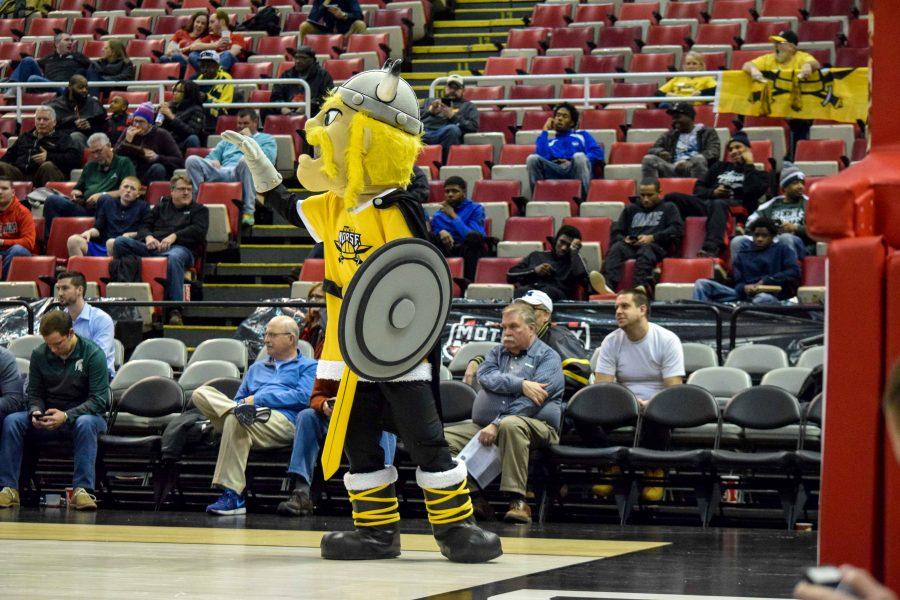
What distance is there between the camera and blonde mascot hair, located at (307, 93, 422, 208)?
567cm

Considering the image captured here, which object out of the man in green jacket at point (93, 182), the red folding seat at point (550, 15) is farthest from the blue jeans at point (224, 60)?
the red folding seat at point (550, 15)

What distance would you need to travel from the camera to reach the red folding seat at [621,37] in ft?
51.1

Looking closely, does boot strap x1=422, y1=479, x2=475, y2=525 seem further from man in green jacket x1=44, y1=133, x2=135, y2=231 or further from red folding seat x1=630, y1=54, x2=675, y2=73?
red folding seat x1=630, y1=54, x2=675, y2=73

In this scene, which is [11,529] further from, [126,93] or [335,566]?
[126,93]

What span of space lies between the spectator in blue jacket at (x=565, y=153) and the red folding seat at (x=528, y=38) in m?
3.33

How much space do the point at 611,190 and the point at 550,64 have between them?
3345mm

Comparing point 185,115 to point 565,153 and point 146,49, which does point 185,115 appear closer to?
point 146,49

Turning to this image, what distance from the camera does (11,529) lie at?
276 inches

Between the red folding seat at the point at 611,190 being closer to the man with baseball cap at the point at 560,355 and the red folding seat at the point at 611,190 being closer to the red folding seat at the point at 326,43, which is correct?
the man with baseball cap at the point at 560,355

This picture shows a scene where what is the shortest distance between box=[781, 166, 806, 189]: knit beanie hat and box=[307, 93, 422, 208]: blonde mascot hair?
607 cm

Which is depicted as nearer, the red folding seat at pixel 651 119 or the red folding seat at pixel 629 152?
the red folding seat at pixel 629 152

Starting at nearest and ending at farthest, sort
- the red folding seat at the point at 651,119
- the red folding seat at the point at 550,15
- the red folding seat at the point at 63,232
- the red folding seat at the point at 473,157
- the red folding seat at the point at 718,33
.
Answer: the red folding seat at the point at 63,232 < the red folding seat at the point at 473,157 < the red folding seat at the point at 651,119 < the red folding seat at the point at 718,33 < the red folding seat at the point at 550,15

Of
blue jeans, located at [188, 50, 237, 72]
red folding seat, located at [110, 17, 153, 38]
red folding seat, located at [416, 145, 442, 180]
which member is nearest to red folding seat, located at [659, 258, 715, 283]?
red folding seat, located at [416, 145, 442, 180]

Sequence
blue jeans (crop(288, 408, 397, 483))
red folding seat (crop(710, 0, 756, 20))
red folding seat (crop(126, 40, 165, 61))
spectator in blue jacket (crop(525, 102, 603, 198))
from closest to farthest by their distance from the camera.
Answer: blue jeans (crop(288, 408, 397, 483)) → spectator in blue jacket (crop(525, 102, 603, 198)) → red folding seat (crop(710, 0, 756, 20)) → red folding seat (crop(126, 40, 165, 61))
